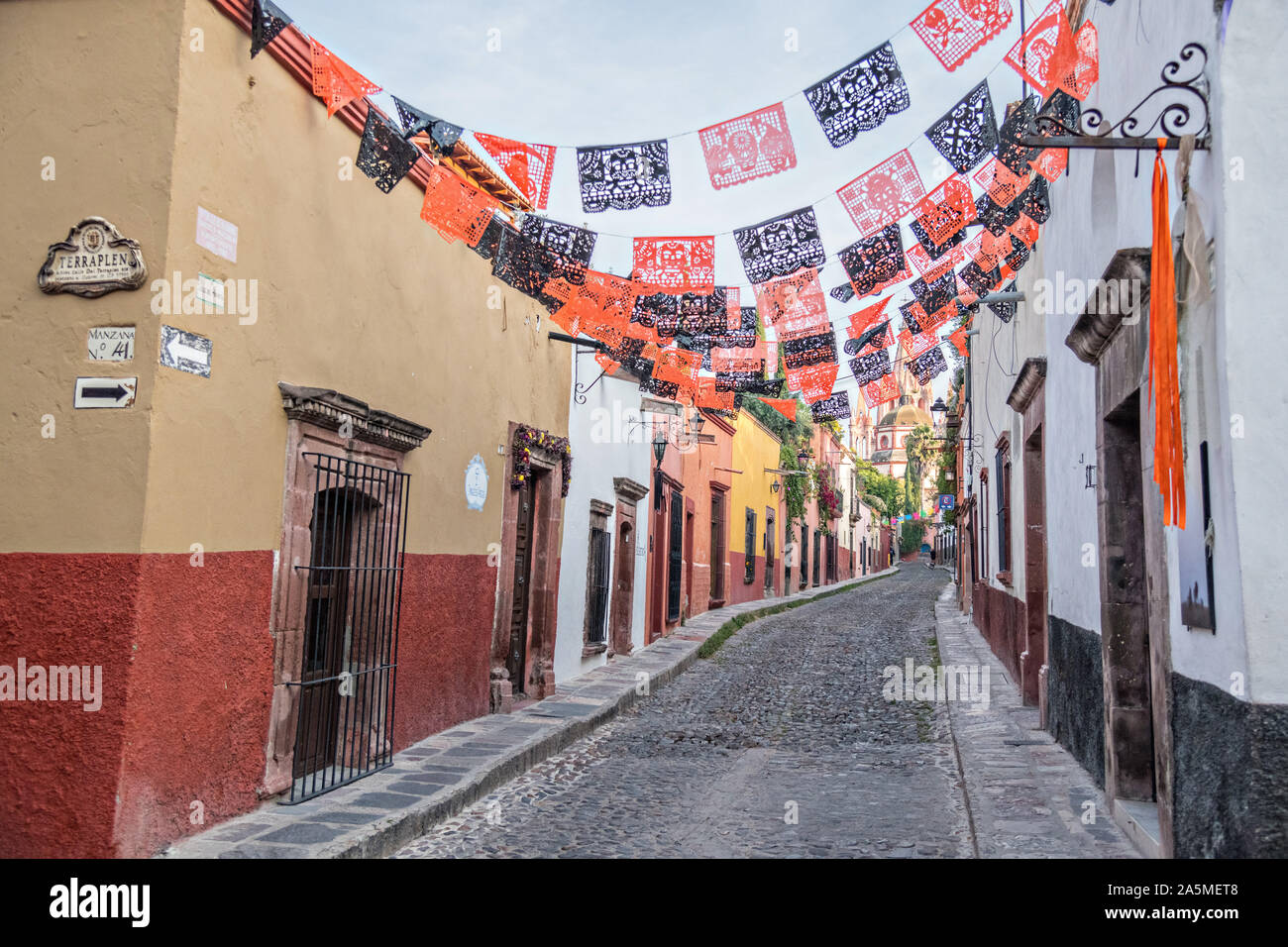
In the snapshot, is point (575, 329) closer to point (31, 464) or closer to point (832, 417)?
point (832, 417)

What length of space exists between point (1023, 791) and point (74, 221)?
588 centimetres

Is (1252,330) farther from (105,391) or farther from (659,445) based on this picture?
(659,445)

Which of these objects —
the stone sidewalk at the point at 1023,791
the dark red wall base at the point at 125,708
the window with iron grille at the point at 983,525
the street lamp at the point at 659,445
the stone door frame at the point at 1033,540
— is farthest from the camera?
the street lamp at the point at 659,445

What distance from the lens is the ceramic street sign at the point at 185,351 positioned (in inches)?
169

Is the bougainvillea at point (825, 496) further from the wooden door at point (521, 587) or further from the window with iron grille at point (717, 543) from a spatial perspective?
the wooden door at point (521, 587)

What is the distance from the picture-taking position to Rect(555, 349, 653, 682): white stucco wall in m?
10.7

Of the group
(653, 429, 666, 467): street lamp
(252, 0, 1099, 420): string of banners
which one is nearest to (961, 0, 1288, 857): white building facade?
(252, 0, 1099, 420): string of banners

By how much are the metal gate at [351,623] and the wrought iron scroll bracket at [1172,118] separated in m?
4.03

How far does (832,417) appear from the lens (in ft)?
36.0

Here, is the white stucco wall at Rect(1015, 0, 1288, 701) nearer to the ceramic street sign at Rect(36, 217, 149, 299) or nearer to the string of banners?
the string of banners

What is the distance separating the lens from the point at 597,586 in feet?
39.1

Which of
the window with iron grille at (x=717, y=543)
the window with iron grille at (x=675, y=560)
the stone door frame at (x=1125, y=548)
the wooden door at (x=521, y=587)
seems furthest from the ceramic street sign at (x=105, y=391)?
the window with iron grille at (x=717, y=543)
